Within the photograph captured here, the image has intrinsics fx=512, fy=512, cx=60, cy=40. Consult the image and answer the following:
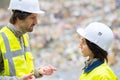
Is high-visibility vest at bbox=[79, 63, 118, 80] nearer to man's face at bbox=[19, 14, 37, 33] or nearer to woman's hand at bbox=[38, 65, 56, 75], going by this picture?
woman's hand at bbox=[38, 65, 56, 75]

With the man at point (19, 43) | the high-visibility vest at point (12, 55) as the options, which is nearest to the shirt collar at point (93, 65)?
the man at point (19, 43)

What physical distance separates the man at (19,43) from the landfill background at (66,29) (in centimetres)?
471

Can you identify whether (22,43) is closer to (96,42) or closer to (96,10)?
(96,42)

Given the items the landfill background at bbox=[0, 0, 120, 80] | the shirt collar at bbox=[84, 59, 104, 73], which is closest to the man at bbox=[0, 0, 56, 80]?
the shirt collar at bbox=[84, 59, 104, 73]

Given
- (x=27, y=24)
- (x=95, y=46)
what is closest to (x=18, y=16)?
(x=27, y=24)

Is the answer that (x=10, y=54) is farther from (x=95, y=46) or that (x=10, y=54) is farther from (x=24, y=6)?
(x=95, y=46)

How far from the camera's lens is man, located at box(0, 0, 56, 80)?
317 centimetres

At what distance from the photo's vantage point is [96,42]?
3.13m

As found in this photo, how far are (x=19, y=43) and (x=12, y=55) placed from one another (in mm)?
121

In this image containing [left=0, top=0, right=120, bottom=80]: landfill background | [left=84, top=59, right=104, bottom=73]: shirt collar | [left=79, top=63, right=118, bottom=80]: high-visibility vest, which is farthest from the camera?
[left=0, top=0, right=120, bottom=80]: landfill background

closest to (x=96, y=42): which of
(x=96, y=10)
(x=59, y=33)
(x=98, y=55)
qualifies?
(x=98, y=55)

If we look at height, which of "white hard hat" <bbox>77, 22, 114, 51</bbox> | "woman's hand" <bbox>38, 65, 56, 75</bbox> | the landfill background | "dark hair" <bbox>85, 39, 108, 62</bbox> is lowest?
the landfill background

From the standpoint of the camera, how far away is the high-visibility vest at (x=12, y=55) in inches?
124

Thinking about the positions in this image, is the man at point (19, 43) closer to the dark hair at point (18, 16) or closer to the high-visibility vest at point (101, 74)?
the dark hair at point (18, 16)
